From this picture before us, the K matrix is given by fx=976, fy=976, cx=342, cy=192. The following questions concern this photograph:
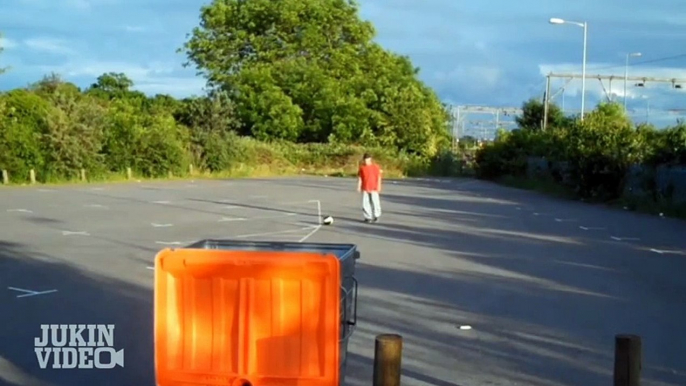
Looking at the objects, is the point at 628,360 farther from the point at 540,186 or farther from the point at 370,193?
the point at 540,186

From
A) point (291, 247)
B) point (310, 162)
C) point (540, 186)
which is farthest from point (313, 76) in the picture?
point (291, 247)

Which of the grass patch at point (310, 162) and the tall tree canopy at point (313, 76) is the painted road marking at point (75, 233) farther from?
the tall tree canopy at point (313, 76)

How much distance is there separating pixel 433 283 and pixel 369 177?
1070 centimetres

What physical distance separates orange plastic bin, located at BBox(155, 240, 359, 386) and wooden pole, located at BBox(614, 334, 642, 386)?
66.5 inches

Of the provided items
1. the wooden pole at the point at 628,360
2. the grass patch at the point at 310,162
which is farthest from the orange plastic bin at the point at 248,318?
the grass patch at the point at 310,162

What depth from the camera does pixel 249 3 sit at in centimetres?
7712

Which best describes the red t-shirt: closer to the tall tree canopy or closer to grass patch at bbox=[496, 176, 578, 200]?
grass patch at bbox=[496, 176, 578, 200]

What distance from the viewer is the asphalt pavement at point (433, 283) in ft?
27.0

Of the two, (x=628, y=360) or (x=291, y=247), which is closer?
(x=628, y=360)

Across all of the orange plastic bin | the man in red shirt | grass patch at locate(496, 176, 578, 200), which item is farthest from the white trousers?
the orange plastic bin

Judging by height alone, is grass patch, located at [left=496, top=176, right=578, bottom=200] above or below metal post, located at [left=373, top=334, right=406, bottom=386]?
below

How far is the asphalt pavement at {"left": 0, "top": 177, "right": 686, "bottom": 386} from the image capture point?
824 cm

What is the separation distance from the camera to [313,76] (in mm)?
71812

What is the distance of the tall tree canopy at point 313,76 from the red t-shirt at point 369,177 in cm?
4594
